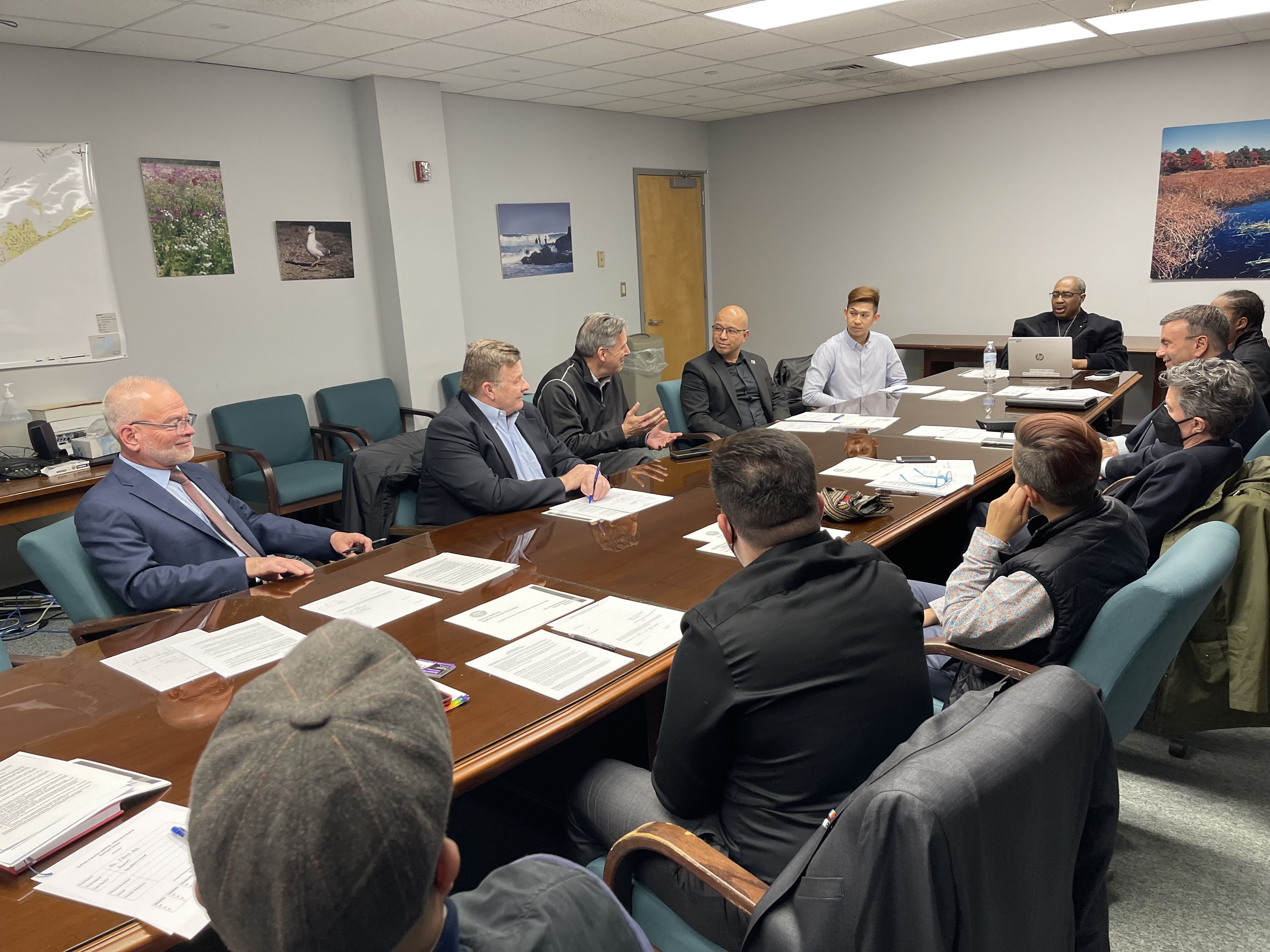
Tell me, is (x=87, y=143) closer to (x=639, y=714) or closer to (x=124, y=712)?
(x=124, y=712)

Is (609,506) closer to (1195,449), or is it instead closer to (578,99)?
(1195,449)

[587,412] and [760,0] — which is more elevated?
[760,0]

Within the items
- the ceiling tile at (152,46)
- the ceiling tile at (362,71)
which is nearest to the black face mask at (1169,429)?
the ceiling tile at (362,71)

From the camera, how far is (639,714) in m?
2.09

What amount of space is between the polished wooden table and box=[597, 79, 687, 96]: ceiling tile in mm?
4281

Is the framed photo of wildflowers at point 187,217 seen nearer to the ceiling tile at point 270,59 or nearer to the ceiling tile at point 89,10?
the ceiling tile at point 270,59

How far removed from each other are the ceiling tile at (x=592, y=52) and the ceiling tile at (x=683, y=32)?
102mm

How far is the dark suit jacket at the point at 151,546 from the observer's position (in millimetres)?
2312

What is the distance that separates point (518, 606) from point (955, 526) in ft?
7.10

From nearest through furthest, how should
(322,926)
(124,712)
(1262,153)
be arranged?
1. (322,926)
2. (124,712)
3. (1262,153)

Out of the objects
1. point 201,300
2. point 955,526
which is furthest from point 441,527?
point 201,300

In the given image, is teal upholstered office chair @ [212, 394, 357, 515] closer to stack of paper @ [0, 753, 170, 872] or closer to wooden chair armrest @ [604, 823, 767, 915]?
stack of paper @ [0, 753, 170, 872]

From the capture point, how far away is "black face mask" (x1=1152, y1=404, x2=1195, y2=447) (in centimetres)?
274

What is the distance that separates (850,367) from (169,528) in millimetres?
3747
